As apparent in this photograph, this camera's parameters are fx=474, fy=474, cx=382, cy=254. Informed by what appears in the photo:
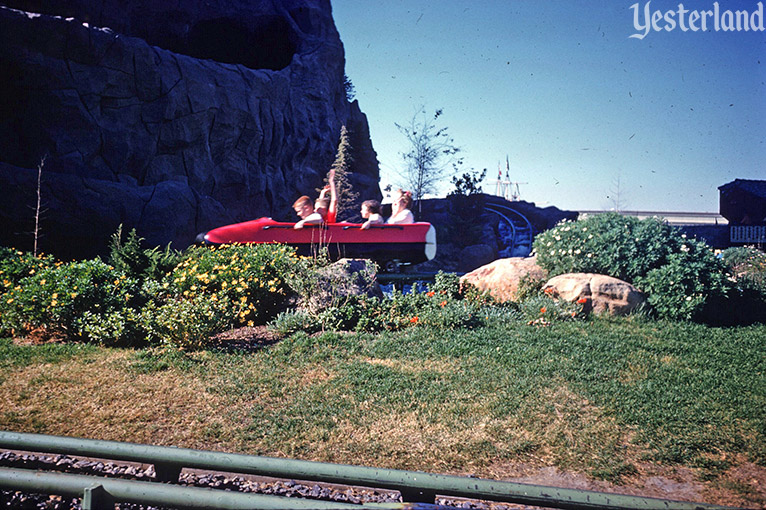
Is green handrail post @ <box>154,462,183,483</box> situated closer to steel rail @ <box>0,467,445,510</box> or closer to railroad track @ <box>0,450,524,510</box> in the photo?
railroad track @ <box>0,450,524,510</box>

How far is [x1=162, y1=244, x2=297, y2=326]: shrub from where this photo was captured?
6.62 m

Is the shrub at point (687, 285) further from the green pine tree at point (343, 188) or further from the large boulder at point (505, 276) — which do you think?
the green pine tree at point (343, 188)

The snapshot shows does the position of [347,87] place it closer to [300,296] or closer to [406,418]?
[300,296]

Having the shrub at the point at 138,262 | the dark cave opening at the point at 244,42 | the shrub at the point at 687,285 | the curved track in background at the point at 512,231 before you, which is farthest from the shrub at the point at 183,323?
the curved track in background at the point at 512,231

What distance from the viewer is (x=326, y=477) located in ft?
7.09

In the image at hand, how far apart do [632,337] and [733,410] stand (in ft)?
7.11

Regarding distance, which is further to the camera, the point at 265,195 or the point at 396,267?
the point at 265,195

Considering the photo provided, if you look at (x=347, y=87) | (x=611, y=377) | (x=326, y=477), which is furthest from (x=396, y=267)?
(x=347, y=87)

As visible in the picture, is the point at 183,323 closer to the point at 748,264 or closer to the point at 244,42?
the point at 748,264

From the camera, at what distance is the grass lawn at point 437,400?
3162mm

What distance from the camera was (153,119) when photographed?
13914mm

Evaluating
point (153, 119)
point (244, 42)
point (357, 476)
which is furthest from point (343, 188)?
point (357, 476)

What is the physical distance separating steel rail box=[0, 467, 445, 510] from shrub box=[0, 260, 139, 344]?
3812 mm

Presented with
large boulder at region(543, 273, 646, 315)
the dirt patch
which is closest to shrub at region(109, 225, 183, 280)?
large boulder at region(543, 273, 646, 315)
